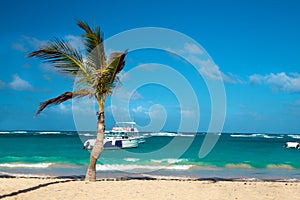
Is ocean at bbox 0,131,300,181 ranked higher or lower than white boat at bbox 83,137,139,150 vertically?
lower

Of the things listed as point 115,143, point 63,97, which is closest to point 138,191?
point 63,97

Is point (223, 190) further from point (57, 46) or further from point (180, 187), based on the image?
point (57, 46)

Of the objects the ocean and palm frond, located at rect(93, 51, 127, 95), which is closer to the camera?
palm frond, located at rect(93, 51, 127, 95)

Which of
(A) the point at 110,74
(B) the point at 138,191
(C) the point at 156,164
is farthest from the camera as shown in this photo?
(C) the point at 156,164

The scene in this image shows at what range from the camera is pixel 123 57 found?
12430 millimetres

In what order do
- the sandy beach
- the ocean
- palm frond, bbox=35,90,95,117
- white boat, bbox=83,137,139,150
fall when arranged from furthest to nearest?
white boat, bbox=83,137,139,150 → the ocean → palm frond, bbox=35,90,95,117 → the sandy beach

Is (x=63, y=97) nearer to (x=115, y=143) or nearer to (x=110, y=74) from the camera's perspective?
(x=110, y=74)

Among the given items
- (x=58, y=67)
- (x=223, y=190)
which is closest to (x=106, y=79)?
(x=58, y=67)

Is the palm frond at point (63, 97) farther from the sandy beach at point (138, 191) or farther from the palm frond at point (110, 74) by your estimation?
the sandy beach at point (138, 191)

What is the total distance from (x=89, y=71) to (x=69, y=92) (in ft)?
3.45

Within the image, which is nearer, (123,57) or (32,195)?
(32,195)

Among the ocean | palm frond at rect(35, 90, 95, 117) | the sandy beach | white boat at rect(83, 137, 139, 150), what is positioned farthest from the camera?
white boat at rect(83, 137, 139, 150)

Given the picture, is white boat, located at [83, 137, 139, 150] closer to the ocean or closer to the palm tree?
the ocean

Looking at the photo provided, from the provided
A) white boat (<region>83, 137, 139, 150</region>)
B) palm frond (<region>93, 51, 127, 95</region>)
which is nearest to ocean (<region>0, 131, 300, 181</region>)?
white boat (<region>83, 137, 139, 150</region>)
